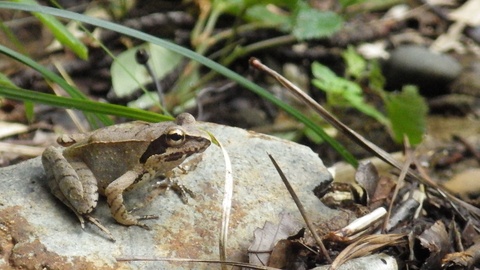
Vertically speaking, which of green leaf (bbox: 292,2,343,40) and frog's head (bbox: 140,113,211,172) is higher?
frog's head (bbox: 140,113,211,172)

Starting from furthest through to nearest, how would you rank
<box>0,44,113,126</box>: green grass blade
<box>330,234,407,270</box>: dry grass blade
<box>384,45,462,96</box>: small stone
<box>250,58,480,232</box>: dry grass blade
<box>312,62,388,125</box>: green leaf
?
<box>384,45,462,96</box>: small stone < <box>312,62,388,125</box>: green leaf < <box>250,58,480,232</box>: dry grass blade < <box>0,44,113,126</box>: green grass blade < <box>330,234,407,270</box>: dry grass blade

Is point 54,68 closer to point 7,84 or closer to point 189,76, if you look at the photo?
point 189,76

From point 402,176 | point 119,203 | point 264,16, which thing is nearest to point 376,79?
point 264,16

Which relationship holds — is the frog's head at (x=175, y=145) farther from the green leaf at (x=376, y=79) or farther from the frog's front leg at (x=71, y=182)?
the green leaf at (x=376, y=79)

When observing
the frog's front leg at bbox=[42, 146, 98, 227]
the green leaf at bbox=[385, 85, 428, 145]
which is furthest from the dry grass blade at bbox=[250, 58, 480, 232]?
the frog's front leg at bbox=[42, 146, 98, 227]

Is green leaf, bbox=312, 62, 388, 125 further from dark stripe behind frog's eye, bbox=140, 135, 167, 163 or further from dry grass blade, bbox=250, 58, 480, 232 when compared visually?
dark stripe behind frog's eye, bbox=140, 135, 167, 163

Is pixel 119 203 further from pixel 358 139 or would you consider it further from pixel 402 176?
pixel 402 176

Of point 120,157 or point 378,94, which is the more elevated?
point 120,157
